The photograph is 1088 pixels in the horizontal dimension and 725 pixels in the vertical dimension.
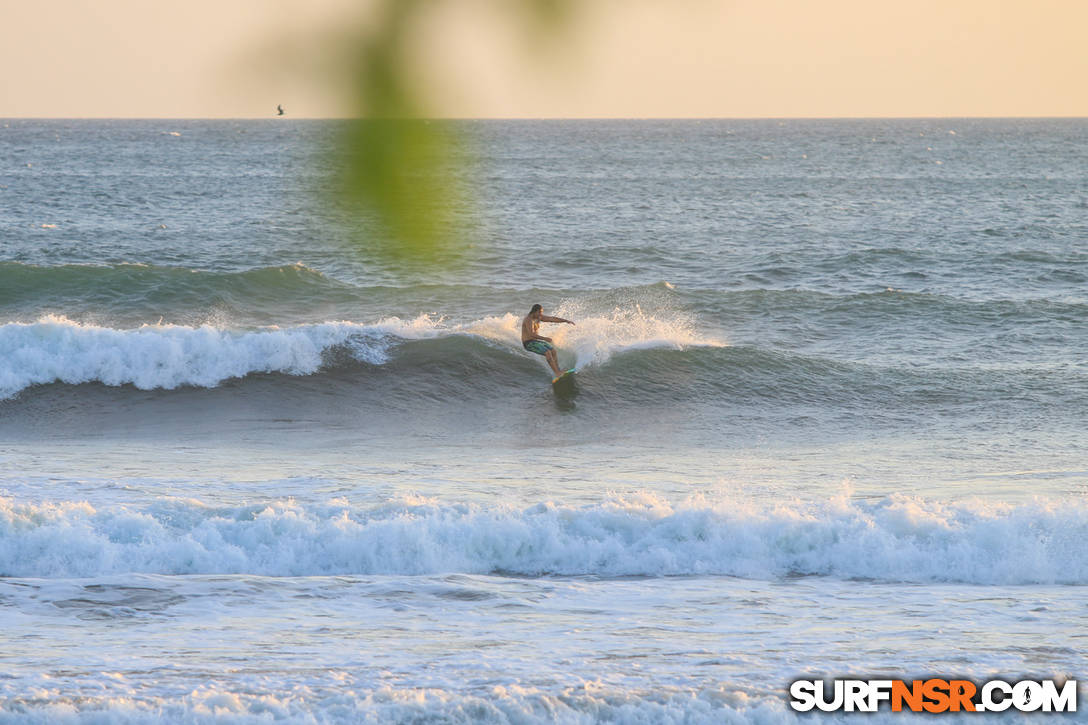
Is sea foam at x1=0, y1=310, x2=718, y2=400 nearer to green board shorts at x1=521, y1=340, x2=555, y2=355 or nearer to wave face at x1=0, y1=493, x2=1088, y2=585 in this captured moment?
green board shorts at x1=521, y1=340, x2=555, y2=355

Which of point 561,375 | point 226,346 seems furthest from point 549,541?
point 226,346

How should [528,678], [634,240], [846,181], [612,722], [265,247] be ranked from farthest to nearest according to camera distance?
1. [846,181]
2. [634,240]
3. [265,247]
4. [528,678]
5. [612,722]

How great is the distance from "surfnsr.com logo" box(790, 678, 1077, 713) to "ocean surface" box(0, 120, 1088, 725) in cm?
11

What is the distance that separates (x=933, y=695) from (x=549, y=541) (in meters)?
3.69

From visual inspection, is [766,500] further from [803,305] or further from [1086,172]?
[1086,172]

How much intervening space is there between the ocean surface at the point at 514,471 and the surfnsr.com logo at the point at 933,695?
4.3 inches

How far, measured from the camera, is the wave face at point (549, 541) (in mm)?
8898

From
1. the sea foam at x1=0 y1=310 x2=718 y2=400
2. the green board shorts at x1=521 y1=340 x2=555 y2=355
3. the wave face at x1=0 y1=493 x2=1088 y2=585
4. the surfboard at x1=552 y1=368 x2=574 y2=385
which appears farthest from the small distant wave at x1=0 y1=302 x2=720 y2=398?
the wave face at x1=0 y1=493 x2=1088 y2=585

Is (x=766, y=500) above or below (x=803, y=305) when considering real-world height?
below

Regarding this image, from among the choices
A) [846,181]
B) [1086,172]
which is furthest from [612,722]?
[1086,172]

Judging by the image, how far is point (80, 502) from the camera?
9.80 metres

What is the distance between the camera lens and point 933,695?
20.7ft

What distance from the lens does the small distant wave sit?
1653 cm

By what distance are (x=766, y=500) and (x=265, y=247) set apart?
19.5 meters
